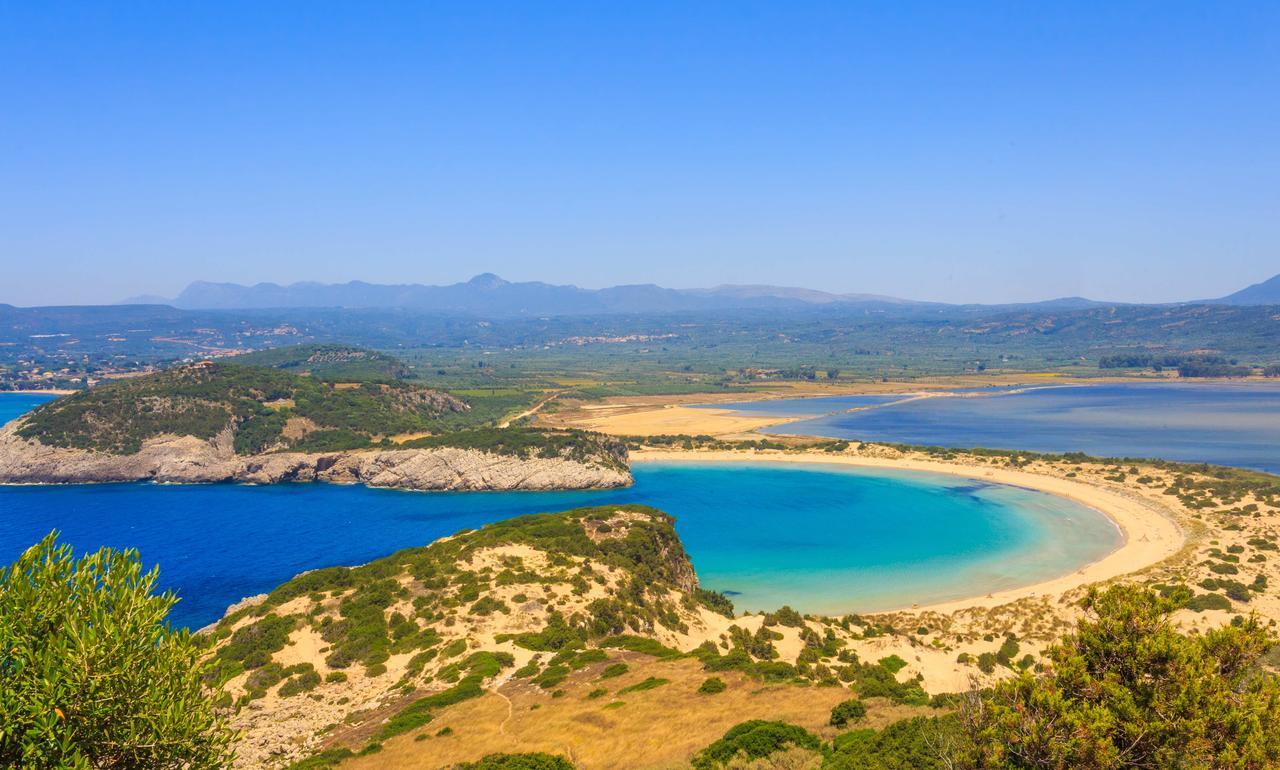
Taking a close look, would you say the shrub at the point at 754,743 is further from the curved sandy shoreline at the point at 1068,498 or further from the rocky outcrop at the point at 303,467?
the rocky outcrop at the point at 303,467

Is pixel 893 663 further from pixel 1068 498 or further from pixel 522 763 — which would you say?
pixel 1068 498

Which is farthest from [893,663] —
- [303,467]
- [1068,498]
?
[303,467]

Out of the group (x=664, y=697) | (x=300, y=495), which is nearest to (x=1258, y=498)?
(x=664, y=697)

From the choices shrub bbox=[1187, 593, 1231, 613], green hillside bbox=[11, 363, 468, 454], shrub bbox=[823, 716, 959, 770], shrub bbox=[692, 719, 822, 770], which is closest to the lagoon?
green hillside bbox=[11, 363, 468, 454]

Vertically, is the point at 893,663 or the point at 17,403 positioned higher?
the point at 893,663

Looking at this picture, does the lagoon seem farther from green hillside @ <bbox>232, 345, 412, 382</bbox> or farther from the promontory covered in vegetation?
green hillside @ <bbox>232, 345, 412, 382</bbox>

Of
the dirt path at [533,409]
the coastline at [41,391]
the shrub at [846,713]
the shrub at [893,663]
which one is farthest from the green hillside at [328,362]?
the shrub at [846,713]
